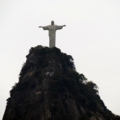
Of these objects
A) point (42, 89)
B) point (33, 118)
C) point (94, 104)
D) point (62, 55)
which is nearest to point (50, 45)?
point (62, 55)

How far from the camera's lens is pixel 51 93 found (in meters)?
32.3

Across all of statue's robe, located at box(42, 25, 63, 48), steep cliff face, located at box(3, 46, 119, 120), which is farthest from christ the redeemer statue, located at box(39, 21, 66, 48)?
steep cliff face, located at box(3, 46, 119, 120)

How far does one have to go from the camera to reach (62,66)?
4084cm

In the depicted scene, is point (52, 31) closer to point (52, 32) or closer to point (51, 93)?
point (52, 32)

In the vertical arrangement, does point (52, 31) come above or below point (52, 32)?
above

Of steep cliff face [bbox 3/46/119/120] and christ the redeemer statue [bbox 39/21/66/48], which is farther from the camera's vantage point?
christ the redeemer statue [bbox 39/21/66/48]

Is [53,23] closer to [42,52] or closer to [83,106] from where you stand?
[42,52]

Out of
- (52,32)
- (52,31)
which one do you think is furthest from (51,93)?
(52,31)

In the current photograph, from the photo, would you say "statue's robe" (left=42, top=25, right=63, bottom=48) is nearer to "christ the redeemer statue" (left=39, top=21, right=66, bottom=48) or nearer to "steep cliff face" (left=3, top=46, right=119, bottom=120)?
"christ the redeemer statue" (left=39, top=21, right=66, bottom=48)

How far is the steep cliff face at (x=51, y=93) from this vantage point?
30219mm

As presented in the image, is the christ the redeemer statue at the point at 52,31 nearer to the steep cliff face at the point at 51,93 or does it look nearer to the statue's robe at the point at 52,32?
the statue's robe at the point at 52,32

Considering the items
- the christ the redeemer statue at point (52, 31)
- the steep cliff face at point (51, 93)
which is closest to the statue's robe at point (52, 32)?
the christ the redeemer statue at point (52, 31)

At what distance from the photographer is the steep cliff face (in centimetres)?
3022

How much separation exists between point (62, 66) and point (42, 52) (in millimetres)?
5312
